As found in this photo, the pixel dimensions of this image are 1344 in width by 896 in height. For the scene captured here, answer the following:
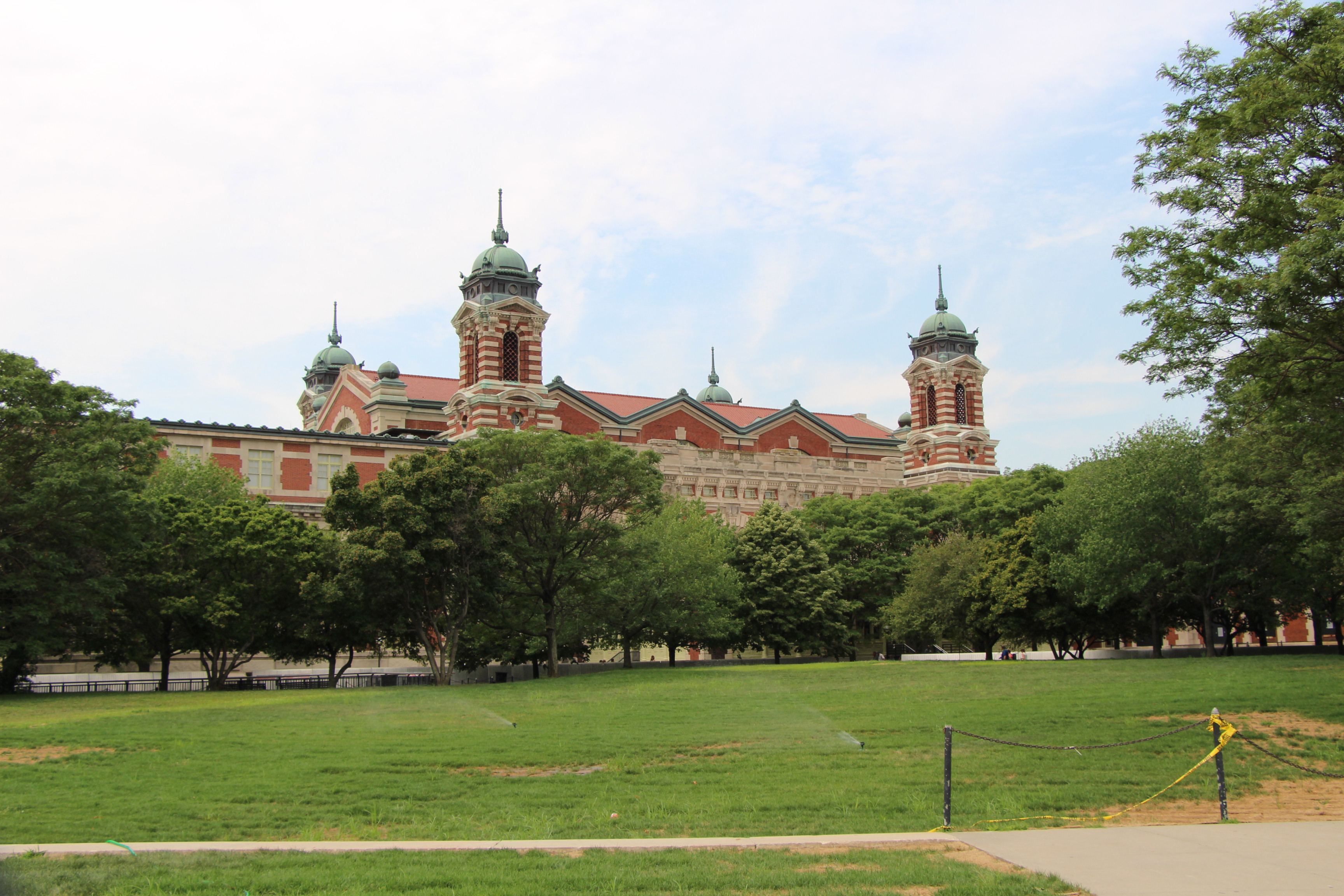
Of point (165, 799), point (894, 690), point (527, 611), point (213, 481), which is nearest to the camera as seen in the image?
point (165, 799)

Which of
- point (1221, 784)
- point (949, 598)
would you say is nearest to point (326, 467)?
point (949, 598)

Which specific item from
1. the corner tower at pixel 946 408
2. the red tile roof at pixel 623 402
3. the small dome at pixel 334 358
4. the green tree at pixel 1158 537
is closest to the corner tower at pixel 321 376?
the small dome at pixel 334 358

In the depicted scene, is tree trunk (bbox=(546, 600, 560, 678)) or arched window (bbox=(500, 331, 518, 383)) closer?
tree trunk (bbox=(546, 600, 560, 678))

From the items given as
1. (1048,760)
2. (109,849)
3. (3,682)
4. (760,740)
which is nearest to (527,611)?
(3,682)

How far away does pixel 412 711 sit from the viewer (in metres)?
29.8

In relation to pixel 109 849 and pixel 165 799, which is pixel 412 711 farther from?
pixel 109 849

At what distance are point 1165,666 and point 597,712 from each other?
19.3 metres

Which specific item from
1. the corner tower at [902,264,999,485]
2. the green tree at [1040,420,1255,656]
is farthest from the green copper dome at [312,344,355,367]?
the green tree at [1040,420,1255,656]

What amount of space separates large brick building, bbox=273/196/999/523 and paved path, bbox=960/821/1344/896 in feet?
202

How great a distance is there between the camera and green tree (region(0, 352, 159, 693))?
125 ft

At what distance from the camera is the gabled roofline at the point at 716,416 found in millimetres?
88625

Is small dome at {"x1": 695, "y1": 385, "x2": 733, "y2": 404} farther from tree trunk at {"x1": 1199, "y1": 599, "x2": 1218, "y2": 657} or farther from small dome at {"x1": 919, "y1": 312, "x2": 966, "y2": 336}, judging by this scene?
tree trunk at {"x1": 1199, "y1": 599, "x2": 1218, "y2": 657}

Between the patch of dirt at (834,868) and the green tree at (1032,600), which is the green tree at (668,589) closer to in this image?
the green tree at (1032,600)

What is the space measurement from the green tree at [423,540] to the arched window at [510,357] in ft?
120
